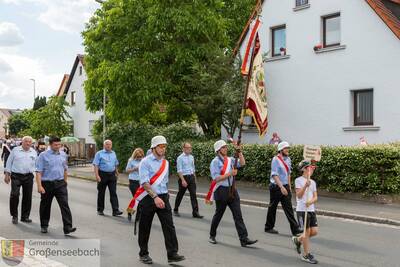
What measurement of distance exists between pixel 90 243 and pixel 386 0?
15785 millimetres

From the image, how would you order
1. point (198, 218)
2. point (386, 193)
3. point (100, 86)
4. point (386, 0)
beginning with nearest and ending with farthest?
point (198, 218)
point (386, 193)
point (386, 0)
point (100, 86)

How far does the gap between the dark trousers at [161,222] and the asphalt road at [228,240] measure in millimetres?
275

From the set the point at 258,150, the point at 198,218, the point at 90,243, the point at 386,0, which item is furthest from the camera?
the point at 386,0

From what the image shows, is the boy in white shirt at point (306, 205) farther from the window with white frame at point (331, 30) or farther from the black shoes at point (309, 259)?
the window with white frame at point (331, 30)

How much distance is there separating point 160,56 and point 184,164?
1152cm

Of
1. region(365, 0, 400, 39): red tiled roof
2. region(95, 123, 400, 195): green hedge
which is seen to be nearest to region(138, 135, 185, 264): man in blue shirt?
region(95, 123, 400, 195): green hedge

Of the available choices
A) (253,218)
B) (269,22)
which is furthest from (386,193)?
(269,22)

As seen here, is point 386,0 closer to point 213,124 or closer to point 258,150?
point 258,150

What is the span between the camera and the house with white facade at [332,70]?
18172 millimetres

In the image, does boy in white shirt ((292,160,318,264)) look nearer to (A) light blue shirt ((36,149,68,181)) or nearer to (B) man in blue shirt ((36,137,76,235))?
(B) man in blue shirt ((36,137,76,235))

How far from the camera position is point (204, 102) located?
2123 cm

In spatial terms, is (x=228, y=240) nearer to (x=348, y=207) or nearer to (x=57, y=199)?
(x=57, y=199)

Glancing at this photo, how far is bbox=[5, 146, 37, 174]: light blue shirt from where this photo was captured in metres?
11.1

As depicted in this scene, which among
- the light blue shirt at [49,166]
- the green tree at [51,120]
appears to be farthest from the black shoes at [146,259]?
the green tree at [51,120]
